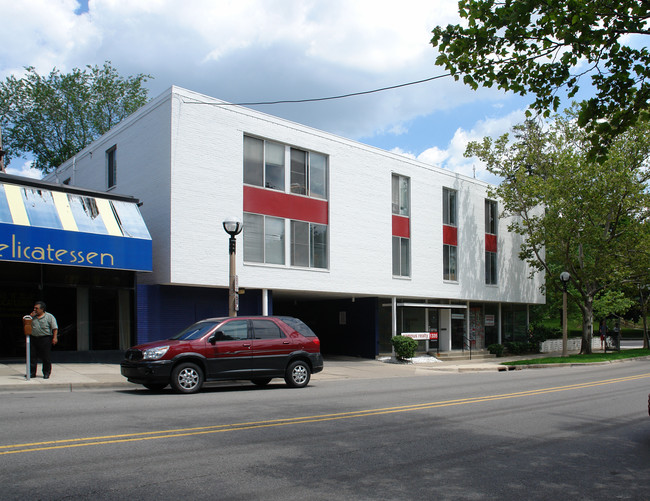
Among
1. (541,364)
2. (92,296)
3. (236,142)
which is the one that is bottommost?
(541,364)

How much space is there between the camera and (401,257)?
1099 inches

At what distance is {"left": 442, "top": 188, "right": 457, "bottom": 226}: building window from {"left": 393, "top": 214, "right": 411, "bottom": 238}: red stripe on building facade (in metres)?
3.01

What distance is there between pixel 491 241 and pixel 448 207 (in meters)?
4.34

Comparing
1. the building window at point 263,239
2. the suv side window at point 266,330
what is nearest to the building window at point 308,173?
the building window at point 263,239

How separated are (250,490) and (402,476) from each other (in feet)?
5.20

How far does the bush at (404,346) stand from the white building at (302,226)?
1.20m

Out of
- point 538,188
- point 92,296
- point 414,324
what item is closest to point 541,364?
point 414,324

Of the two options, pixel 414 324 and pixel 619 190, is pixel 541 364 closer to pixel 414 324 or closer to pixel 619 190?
pixel 414 324

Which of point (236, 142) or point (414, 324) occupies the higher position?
point (236, 142)

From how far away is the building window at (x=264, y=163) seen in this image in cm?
2220

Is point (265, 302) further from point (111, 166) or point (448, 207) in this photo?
point (448, 207)

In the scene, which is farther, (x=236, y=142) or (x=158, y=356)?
(x=236, y=142)

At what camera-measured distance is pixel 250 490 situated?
17.9ft

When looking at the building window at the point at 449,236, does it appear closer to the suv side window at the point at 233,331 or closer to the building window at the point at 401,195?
Result: the building window at the point at 401,195
